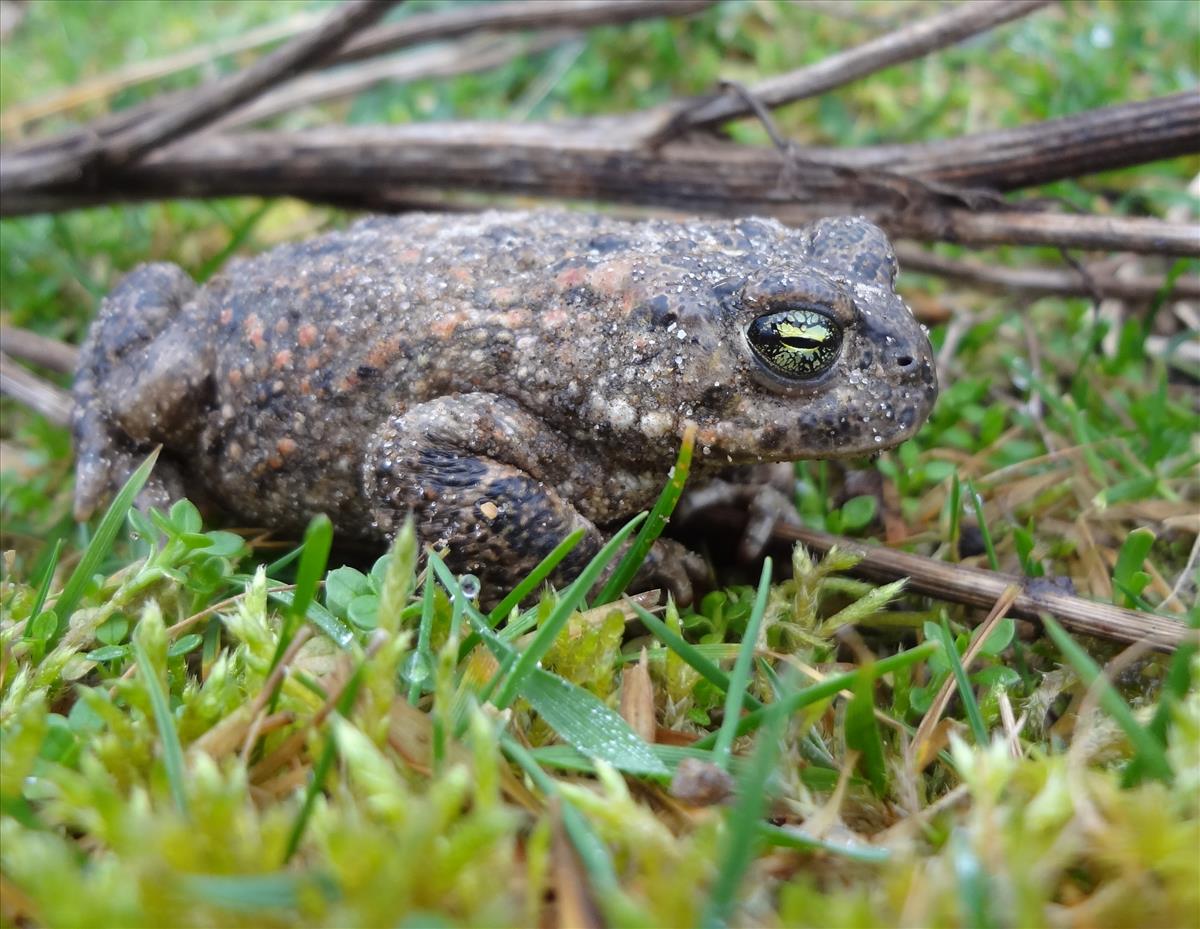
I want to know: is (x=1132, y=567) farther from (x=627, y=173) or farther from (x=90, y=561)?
(x=90, y=561)

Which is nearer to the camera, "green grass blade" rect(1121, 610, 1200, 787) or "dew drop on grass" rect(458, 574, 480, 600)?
"green grass blade" rect(1121, 610, 1200, 787)

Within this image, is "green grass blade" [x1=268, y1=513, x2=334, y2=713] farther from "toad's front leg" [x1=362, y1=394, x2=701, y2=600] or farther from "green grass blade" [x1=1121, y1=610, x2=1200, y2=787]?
"green grass blade" [x1=1121, y1=610, x2=1200, y2=787]

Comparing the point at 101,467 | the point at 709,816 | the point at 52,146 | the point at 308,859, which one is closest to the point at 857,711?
the point at 709,816

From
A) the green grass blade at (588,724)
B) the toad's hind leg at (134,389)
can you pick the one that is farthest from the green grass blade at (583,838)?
the toad's hind leg at (134,389)

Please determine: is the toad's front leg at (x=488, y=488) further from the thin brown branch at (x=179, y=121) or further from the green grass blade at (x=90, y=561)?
the thin brown branch at (x=179, y=121)

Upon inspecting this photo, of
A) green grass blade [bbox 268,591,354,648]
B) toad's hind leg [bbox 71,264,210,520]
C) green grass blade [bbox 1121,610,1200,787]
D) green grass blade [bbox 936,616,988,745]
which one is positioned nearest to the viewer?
green grass blade [bbox 1121,610,1200,787]

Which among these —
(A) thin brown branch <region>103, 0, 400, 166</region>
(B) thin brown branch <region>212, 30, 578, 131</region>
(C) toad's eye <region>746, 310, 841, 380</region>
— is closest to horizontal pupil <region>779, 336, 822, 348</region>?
(C) toad's eye <region>746, 310, 841, 380</region>

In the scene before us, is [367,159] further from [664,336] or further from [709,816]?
[709,816]
